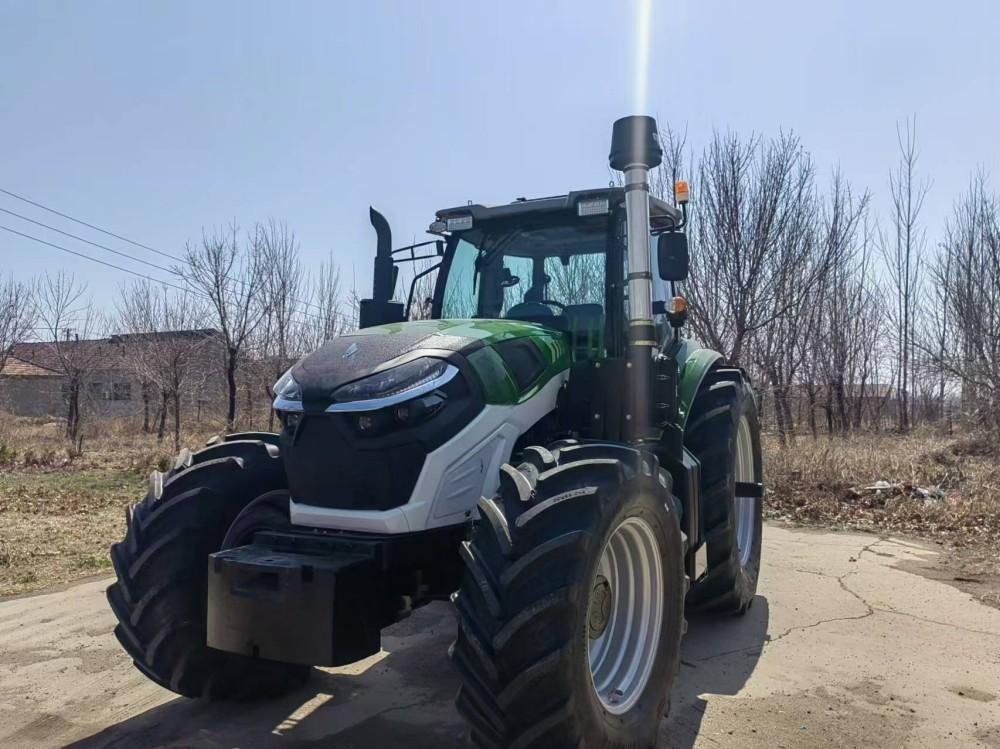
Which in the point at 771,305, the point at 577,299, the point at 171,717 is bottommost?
the point at 171,717

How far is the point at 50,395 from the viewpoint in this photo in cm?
3569

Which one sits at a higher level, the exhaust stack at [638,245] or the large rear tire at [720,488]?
the exhaust stack at [638,245]

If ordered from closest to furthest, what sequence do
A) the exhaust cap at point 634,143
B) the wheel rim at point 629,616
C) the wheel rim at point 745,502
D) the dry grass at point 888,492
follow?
the wheel rim at point 629,616 → the exhaust cap at point 634,143 → the wheel rim at point 745,502 → the dry grass at point 888,492

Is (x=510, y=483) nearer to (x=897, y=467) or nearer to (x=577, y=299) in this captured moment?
(x=577, y=299)

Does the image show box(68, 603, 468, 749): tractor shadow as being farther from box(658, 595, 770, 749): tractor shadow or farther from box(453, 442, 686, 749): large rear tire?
box(658, 595, 770, 749): tractor shadow

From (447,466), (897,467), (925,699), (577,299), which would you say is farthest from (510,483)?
(897,467)

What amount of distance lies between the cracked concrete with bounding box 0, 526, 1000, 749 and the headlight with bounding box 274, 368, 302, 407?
1504 millimetres

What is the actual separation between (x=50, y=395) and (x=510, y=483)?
3917 cm

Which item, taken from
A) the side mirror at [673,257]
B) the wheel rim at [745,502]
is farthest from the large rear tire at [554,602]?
the wheel rim at [745,502]

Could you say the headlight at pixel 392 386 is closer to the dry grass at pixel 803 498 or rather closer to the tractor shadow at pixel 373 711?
the tractor shadow at pixel 373 711

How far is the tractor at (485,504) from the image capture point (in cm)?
258

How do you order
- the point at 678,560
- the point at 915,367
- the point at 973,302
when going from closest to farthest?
the point at 678,560 < the point at 973,302 < the point at 915,367

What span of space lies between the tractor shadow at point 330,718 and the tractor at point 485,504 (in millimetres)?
153

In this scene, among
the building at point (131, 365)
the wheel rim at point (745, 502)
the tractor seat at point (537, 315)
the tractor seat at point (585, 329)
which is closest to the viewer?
the tractor seat at point (585, 329)
